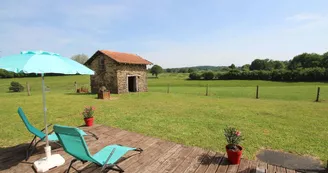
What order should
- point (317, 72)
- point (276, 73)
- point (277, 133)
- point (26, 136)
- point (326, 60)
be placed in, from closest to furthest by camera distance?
point (26, 136) < point (277, 133) < point (317, 72) < point (276, 73) < point (326, 60)

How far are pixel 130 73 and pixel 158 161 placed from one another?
50.5ft

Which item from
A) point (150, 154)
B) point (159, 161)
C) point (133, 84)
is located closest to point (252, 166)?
point (159, 161)

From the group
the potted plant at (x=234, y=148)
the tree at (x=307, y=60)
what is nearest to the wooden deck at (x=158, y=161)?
the potted plant at (x=234, y=148)

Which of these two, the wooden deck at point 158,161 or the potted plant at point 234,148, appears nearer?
the wooden deck at point 158,161

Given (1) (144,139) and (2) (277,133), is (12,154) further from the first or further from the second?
(2) (277,133)

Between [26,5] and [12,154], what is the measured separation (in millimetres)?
7198

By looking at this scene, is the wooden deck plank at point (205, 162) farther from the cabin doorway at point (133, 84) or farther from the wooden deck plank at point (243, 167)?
the cabin doorway at point (133, 84)

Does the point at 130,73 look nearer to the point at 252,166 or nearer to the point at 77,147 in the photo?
the point at 77,147

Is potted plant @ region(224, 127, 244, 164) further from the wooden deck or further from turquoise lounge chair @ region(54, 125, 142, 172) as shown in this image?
turquoise lounge chair @ region(54, 125, 142, 172)

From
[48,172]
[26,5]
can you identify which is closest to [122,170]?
[48,172]

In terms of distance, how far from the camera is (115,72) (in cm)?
1684

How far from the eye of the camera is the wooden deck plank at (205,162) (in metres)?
3.03

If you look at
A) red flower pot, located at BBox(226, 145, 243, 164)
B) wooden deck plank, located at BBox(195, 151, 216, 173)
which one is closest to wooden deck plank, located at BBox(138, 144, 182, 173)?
wooden deck plank, located at BBox(195, 151, 216, 173)

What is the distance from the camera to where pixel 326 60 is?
55375 millimetres
